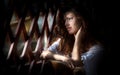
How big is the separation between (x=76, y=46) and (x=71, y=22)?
0.75 feet

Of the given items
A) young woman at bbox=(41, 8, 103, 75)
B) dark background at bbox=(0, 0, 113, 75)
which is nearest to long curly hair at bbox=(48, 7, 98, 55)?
young woman at bbox=(41, 8, 103, 75)

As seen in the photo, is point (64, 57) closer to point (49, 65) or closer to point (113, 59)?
point (49, 65)

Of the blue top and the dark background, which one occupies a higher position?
the dark background

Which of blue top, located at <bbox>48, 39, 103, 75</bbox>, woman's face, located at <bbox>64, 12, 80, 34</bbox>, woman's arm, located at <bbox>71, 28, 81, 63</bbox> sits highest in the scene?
woman's face, located at <bbox>64, 12, 80, 34</bbox>

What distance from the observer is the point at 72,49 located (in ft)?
8.03

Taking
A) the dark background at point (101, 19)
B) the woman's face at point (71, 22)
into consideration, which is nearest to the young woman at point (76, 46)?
the woman's face at point (71, 22)

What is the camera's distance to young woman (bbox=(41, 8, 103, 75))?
2270 millimetres

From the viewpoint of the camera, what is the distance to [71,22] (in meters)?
2.33

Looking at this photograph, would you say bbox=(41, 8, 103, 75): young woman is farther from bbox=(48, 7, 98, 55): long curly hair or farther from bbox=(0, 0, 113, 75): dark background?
bbox=(0, 0, 113, 75): dark background

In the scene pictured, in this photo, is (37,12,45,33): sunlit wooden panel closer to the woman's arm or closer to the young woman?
the young woman

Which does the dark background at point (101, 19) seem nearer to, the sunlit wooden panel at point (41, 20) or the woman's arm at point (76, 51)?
the sunlit wooden panel at point (41, 20)

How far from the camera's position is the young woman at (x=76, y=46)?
227cm

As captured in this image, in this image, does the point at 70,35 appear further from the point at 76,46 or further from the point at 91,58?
the point at 91,58

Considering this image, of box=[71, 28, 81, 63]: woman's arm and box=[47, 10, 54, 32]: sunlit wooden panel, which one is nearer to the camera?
box=[71, 28, 81, 63]: woman's arm
